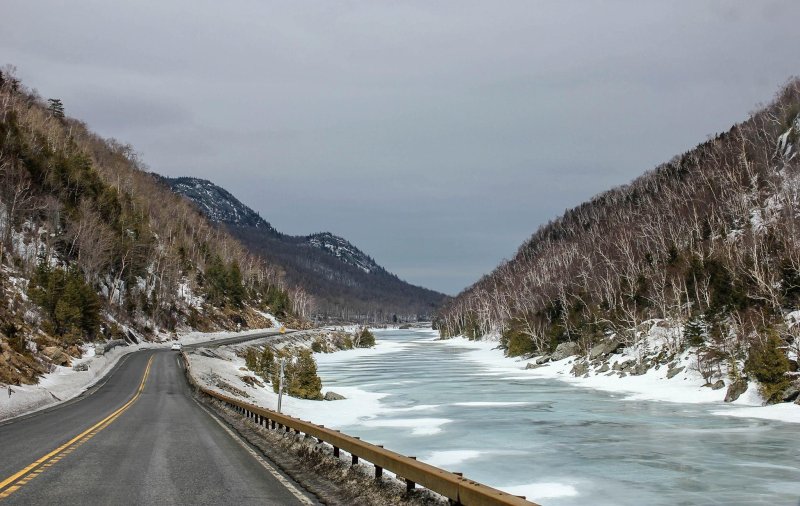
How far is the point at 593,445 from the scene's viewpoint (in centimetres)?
2517

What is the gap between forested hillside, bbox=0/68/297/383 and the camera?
54.0 metres

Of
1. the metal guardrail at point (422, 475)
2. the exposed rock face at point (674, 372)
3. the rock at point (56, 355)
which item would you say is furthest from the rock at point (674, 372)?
the rock at point (56, 355)

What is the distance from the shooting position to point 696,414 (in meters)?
34.5

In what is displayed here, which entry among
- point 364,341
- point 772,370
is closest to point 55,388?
point 772,370

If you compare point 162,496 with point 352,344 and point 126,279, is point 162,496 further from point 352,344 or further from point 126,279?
point 352,344

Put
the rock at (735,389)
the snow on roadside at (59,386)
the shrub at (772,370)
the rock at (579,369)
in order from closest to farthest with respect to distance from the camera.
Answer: the snow on roadside at (59,386) → the shrub at (772,370) → the rock at (735,389) → the rock at (579,369)

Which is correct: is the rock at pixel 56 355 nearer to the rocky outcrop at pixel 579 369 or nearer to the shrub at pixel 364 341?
the rocky outcrop at pixel 579 369

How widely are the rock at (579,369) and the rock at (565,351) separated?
10336 millimetres

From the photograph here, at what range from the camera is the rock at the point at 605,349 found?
6544cm

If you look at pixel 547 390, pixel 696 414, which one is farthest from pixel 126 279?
pixel 696 414

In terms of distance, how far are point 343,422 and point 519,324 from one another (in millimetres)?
65446

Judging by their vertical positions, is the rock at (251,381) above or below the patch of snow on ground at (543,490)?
above

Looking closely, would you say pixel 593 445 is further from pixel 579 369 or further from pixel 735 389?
pixel 579 369

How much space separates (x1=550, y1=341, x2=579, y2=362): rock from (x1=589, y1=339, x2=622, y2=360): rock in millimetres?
7270
